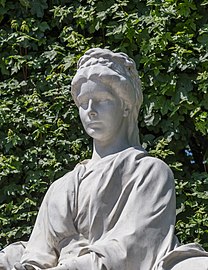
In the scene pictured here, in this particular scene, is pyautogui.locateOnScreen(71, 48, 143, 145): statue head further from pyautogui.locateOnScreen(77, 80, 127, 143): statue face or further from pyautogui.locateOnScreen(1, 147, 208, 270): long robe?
pyautogui.locateOnScreen(1, 147, 208, 270): long robe

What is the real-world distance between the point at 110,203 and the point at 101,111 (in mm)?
466

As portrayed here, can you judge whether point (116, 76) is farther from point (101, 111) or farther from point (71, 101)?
point (71, 101)

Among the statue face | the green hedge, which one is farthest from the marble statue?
the green hedge

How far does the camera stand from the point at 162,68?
8.29 meters

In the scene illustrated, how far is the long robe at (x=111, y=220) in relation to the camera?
17.2 ft

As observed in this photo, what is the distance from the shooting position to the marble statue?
17.2ft

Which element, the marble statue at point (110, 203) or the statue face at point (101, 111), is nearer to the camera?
the marble statue at point (110, 203)

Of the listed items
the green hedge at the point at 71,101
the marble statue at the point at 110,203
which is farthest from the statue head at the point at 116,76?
the green hedge at the point at 71,101

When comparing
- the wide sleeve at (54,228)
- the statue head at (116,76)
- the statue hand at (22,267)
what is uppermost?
the statue head at (116,76)

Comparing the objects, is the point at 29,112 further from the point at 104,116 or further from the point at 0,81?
the point at 104,116

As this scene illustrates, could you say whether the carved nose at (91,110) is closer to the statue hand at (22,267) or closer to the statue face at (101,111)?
the statue face at (101,111)

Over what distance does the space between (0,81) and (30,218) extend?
1.18 meters

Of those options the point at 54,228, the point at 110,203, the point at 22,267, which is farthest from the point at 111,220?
the point at 22,267

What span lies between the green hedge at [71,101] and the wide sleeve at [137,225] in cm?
243
